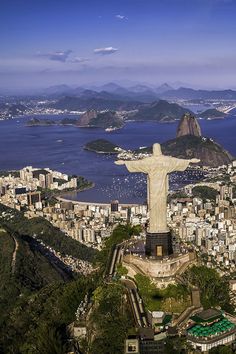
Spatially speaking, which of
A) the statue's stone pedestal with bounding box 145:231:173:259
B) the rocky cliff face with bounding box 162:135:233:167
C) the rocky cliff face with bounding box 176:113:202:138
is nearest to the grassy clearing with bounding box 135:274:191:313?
the statue's stone pedestal with bounding box 145:231:173:259

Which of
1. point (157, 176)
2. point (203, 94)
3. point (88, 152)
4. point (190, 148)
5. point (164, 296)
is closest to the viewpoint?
point (164, 296)

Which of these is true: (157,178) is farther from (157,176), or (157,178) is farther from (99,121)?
(99,121)

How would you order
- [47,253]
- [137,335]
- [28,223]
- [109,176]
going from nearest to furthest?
1. [137,335]
2. [47,253]
3. [28,223]
4. [109,176]

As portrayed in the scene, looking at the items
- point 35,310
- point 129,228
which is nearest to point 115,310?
point 35,310

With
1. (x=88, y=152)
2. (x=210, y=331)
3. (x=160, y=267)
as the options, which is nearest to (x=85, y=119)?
(x=88, y=152)

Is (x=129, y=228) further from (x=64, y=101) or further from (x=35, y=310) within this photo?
(x=64, y=101)

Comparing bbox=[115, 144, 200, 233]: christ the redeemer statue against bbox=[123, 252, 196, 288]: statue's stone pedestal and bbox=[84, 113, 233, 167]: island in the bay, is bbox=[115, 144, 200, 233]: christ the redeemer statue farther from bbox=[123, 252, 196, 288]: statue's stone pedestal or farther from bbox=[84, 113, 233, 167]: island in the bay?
bbox=[84, 113, 233, 167]: island in the bay

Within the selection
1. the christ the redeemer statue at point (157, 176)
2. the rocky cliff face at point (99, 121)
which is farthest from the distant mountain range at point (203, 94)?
the christ the redeemer statue at point (157, 176)
